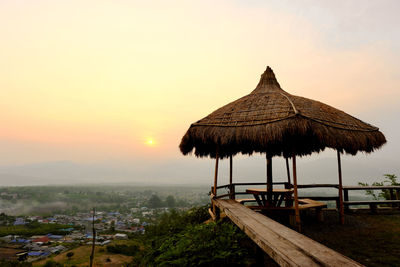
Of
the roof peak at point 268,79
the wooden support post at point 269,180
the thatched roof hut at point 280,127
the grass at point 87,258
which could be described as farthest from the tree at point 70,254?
the roof peak at point 268,79

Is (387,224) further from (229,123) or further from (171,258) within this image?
(171,258)

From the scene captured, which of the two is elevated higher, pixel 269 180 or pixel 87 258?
pixel 269 180

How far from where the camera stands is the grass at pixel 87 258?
18.2 metres

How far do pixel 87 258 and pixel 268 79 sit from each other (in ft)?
81.1

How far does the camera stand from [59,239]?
35094mm

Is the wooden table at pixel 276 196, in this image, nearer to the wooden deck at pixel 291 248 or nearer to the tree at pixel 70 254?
the wooden deck at pixel 291 248

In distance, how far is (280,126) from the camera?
5.42 metres

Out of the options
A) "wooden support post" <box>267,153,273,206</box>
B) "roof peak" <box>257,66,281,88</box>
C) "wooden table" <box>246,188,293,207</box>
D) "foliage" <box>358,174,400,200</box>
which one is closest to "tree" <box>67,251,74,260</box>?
"wooden table" <box>246,188,293,207</box>

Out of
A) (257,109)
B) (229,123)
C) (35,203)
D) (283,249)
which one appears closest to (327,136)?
(257,109)

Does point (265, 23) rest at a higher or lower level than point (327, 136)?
higher

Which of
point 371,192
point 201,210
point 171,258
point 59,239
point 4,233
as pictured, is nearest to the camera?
point 171,258

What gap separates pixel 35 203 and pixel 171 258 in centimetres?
9344

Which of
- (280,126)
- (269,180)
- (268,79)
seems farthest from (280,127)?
(268,79)

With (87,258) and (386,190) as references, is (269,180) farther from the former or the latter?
(87,258)
